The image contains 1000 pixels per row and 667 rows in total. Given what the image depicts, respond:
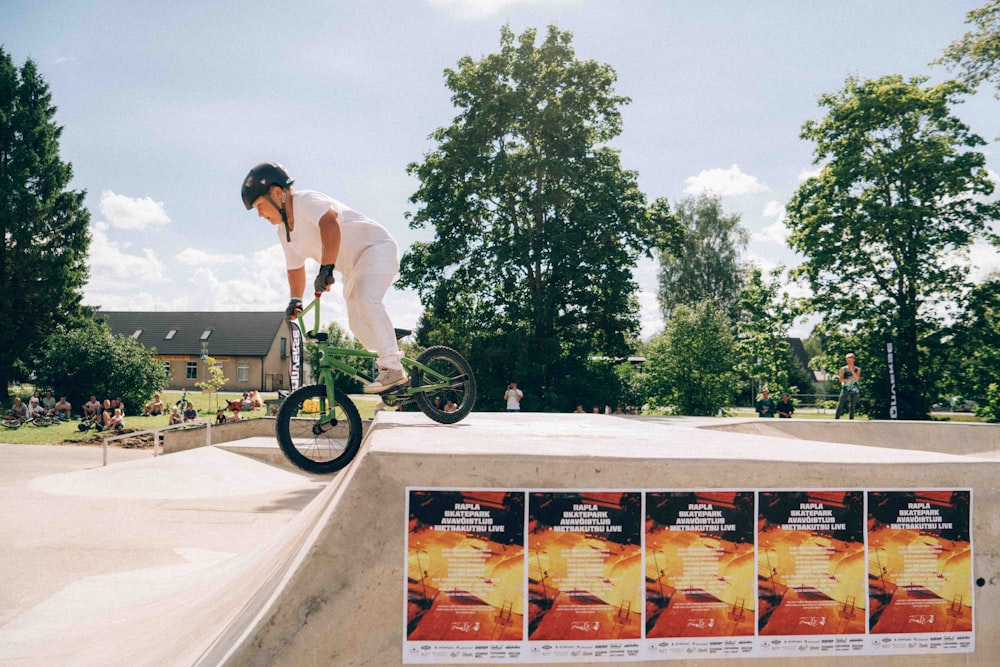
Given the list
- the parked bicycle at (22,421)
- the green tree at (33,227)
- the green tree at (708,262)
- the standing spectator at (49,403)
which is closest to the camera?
the parked bicycle at (22,421)

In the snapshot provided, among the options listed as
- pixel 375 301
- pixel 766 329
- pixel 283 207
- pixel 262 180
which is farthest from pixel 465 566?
pixel 766 329

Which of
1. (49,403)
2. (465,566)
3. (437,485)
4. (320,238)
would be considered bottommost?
(49,403)

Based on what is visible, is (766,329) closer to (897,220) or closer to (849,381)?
(897,220)

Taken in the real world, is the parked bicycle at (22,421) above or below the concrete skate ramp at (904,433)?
below

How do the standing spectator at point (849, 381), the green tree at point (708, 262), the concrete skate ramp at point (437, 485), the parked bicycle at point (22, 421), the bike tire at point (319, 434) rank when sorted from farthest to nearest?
1. the green tree at point (708, 262)
2. the parked bicycle at point (22, 421)
3. the standing spectator at point (849, 381)
4. the bike tire at point (319, 434)
5. the concrete skate ramp at point (437, 485)

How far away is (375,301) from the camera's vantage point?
4.75m

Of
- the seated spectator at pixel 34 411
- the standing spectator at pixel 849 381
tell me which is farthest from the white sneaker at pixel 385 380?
the seated spectator at pixel 34 411

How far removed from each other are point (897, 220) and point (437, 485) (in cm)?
2781

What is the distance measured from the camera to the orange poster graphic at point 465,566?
117 inches

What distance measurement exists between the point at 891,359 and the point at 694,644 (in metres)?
19.2

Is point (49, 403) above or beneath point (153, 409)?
above

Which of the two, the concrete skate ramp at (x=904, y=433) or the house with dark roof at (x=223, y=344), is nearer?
the concrete skate ramp at (x=904, y=433)

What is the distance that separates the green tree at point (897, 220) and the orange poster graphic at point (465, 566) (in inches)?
1067

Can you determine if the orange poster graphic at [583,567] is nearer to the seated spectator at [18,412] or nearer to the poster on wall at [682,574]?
the poster on wall at [682,574]
